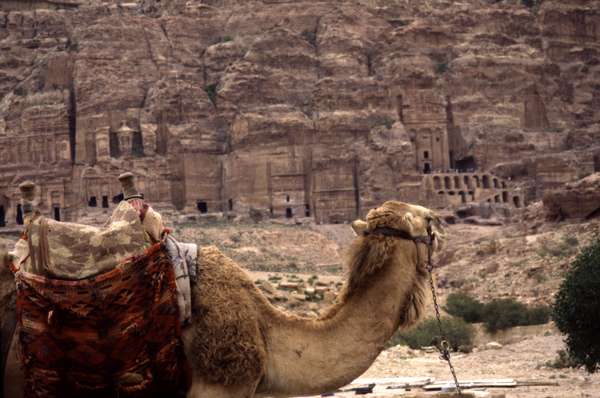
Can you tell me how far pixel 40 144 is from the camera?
84438mm

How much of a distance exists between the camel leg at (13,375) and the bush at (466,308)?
3829 cm

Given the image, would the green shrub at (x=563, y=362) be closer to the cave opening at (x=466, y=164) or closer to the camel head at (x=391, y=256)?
the camel head at (x=391, y=256)

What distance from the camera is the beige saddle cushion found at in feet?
24.6

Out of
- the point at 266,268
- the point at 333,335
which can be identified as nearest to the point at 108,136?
the point at 266,268

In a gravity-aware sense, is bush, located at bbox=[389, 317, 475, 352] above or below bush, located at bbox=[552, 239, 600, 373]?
below

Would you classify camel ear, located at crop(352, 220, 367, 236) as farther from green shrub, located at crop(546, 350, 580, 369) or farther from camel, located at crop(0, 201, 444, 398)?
green shrub, located at crop(546, 350, 580, 369)

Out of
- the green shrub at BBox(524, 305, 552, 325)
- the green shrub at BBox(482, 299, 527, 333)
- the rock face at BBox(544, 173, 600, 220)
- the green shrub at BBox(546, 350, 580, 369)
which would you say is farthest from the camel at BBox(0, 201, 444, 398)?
the rock face at BBox(544, 173, 600, 220)

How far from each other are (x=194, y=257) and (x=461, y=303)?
3952 centimetres

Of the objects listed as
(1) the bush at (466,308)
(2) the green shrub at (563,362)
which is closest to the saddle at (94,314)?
Result: (2) the green shrub at (563,362)

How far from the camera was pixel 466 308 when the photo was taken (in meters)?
46.1

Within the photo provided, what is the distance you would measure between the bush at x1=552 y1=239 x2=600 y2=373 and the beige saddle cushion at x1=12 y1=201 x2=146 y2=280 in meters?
17.1

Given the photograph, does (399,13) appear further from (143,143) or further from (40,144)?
(40,144)

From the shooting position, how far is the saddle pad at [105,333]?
7461 mm

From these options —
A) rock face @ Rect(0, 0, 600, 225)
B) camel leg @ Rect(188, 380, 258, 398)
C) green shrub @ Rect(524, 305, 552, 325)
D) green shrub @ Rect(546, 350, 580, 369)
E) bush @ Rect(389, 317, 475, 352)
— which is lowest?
bush @ Rect(389, 317, 475, 352)
